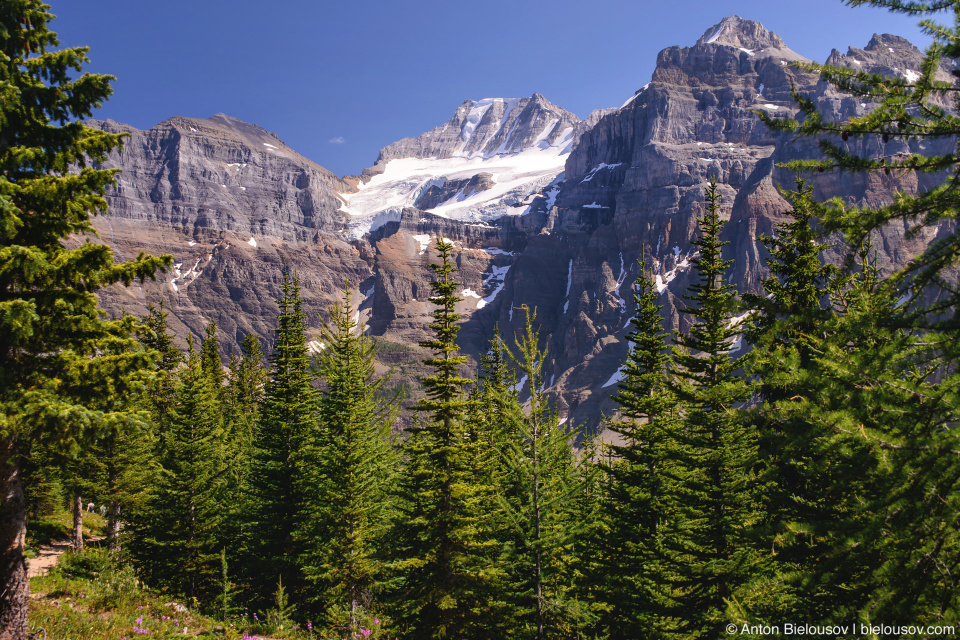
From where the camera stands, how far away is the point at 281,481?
2234 cm

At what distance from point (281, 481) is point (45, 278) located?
621 inches

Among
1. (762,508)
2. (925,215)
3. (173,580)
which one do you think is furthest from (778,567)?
(173,580)

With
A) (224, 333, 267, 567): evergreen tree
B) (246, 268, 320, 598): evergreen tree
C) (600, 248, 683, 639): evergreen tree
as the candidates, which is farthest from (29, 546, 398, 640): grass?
(224, 333, 267, 567): evergreen tree

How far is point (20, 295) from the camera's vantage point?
8875 millimetres

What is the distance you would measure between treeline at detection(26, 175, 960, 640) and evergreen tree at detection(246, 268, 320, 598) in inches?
4.9

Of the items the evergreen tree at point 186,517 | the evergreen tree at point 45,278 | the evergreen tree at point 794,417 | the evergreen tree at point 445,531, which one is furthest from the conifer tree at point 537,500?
the evergreen tree at point 186,517

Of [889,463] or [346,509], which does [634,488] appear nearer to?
[346,509]

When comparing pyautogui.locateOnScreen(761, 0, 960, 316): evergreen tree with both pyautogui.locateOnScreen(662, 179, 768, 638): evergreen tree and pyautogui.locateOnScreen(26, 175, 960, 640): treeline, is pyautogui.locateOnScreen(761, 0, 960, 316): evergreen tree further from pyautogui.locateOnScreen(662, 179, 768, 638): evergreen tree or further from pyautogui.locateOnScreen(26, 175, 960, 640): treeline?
pyautogui.locateOnScreen(662, 179, 768, 638): evergreen tree

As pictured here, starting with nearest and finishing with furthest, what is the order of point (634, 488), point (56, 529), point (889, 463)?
point (889, 463), point (634, 488), point (56, 529)

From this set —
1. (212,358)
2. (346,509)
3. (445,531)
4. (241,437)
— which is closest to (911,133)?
(445,531)

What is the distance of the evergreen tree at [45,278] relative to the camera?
812 centimetres

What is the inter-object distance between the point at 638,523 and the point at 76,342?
52.1 ft

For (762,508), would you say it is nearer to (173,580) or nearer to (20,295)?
(20,295)

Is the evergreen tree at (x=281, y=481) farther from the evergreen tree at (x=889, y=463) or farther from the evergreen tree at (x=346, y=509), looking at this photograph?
the evergreen tree at (x=889, y=463)
